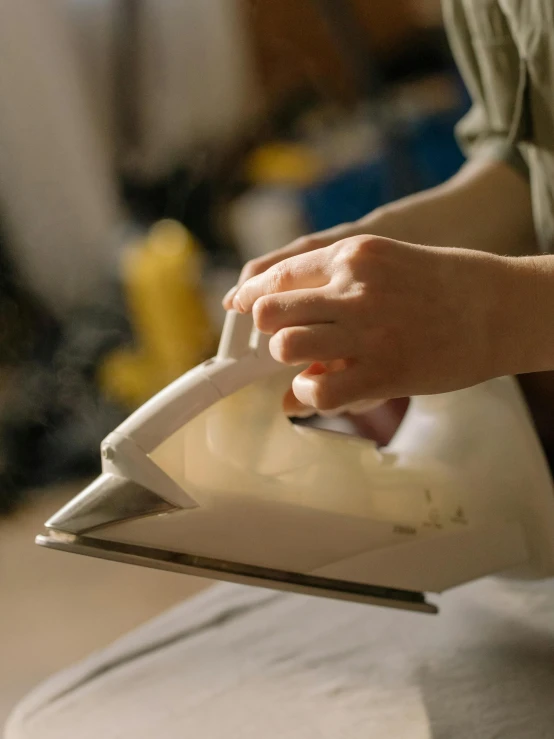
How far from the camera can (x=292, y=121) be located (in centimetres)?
153

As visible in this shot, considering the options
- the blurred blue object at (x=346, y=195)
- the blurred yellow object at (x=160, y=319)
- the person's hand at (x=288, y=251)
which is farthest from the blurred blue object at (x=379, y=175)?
the person's hand at (x=288, y=251)

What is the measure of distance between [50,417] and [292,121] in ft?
2.41

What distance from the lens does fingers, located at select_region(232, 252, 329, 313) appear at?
0.39m

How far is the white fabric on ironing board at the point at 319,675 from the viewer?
1.58 feet

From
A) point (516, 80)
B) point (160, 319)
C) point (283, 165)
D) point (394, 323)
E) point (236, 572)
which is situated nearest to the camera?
point (394, 323)

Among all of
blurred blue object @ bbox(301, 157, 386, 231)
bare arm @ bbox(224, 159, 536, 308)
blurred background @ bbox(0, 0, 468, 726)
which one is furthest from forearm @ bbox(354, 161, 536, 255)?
blurred blue object @ bbox(301, 157, 386, 231)

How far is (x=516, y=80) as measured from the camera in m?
0.57

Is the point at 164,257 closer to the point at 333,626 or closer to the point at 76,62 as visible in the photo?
the point at 76,62

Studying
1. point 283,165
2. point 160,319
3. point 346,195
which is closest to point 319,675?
point 160,319

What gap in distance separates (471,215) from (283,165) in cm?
89

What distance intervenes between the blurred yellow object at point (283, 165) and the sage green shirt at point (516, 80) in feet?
2.57

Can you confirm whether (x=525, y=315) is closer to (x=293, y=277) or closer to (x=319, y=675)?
(x=293, y=277)

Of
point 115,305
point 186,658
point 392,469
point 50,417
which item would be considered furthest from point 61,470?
point 392,469

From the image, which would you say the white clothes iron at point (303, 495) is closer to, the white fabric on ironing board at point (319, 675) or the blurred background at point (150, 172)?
the white fabric on ironing board at point (319, 675)
